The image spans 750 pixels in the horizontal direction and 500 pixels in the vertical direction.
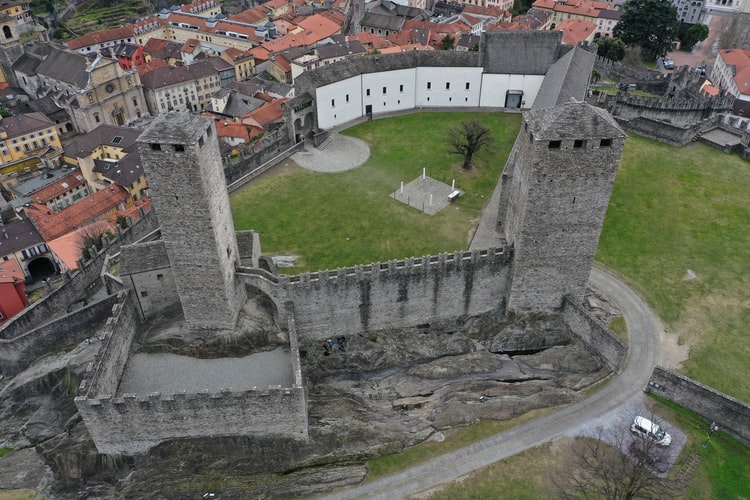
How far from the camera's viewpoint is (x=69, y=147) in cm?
7519

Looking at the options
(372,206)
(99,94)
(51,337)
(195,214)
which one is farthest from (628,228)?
(99,94)

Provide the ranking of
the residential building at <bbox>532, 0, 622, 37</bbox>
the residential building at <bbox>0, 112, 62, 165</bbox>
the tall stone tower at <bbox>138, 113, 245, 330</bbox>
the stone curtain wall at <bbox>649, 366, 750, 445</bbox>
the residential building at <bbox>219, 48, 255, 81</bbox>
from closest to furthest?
the tall stone tower at <bbox>138, 113, 245, 330</bbox> → the stone curtain wall at <bbox>649, 366, 750, 445</bbox> → the residential building at <bbox>0, 112, 62, 165</bbox> → the residential building at <bbox>219, 48, 255, 81</bbox> → the residential building at <bbox>532, 0, 622, 37</bbox>

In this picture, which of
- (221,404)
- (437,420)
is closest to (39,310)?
(221,404)

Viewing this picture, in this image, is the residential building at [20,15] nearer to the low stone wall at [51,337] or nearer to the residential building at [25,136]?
the residential building at [25,136]

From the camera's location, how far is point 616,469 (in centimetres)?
3014

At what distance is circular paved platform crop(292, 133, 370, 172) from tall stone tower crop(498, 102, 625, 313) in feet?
70.0

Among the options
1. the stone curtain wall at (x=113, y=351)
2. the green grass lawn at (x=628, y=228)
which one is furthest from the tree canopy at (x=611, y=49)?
the stone curtain wall at (x=113, y=351)

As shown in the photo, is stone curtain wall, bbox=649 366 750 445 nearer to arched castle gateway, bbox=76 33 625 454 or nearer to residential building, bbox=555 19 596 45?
arched castle gateway, bbox=76 33 625 454

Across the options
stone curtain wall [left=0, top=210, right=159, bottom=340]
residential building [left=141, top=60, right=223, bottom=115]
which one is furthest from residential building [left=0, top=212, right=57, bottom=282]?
residential building [left=141, top=60, right=223, bottom=115]

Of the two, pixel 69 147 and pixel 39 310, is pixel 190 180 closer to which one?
pixel 39 310

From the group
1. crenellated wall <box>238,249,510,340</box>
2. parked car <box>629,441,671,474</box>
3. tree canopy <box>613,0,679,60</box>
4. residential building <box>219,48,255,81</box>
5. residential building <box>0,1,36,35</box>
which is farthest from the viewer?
residential building <box>0,1,36,35</box>

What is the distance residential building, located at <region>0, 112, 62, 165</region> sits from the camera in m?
81.0

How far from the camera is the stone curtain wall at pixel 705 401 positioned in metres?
32.0

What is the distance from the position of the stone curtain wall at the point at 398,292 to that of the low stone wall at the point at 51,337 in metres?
14.1
